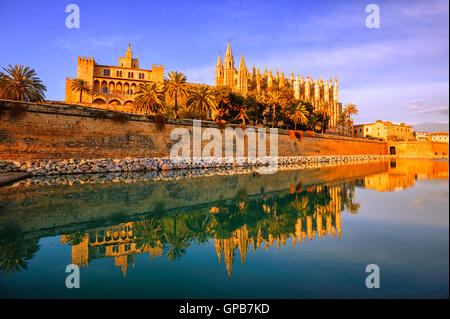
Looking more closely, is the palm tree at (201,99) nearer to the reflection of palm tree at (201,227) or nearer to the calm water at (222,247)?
the calm water at (222,247)

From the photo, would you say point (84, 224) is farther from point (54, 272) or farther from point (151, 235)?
point (54, 272)

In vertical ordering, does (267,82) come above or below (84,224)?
above

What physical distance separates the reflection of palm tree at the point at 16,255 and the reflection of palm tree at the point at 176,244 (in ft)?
6.65

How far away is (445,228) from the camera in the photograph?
204 inches

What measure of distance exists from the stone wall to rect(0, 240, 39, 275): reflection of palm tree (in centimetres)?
1432

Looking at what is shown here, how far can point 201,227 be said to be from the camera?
18.8ft

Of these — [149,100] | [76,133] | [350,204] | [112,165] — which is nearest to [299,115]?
[149,100]

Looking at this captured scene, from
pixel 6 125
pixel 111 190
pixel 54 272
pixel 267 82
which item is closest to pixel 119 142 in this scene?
pixel 6 125

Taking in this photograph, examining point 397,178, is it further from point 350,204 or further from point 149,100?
point 149,100

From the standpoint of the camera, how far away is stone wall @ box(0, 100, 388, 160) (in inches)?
621

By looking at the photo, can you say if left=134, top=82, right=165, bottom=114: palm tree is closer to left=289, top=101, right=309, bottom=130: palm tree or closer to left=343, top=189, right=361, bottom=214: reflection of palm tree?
left=343, top=189, right=361, bottom=214: reflection of palm tree

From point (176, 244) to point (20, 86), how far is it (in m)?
25.1

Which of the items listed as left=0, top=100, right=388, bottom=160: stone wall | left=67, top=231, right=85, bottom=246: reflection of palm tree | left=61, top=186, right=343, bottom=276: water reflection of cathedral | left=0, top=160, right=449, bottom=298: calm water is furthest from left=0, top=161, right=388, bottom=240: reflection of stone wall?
left=0, top=100, right=388, bottom=160: stone wall

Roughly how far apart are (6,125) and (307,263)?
A: 1917 centimetres
